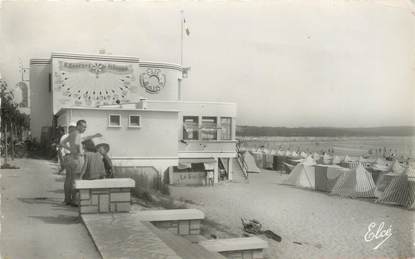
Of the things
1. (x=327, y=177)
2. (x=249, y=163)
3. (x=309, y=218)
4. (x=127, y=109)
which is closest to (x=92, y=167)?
(x=127, y=109)

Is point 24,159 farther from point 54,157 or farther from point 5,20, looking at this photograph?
point 5,20

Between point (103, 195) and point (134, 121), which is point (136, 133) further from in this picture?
point (103, 195)

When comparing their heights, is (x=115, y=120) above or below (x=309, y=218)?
above

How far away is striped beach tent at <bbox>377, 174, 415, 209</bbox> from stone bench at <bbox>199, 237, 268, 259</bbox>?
857cm

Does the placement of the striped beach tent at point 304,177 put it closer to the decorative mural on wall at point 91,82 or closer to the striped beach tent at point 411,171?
the striped beach tent at point 411,171

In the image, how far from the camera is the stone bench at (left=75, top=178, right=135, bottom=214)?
520cm

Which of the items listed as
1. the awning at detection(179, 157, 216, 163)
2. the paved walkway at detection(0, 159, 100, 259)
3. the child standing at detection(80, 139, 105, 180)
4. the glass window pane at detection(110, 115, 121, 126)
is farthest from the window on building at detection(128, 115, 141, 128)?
the child standing at detection(80, 139, 105, 180)

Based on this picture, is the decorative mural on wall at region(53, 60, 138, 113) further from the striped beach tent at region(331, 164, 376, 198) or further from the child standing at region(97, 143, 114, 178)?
the striped beach tent at region(331, 164, 376, 198)

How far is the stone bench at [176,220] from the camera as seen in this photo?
540 centimetres

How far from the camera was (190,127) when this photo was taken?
1408 cm

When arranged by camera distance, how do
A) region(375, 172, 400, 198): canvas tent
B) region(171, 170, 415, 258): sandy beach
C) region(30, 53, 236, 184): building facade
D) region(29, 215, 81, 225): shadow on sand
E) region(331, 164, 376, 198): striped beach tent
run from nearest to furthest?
region(29, 215, 81, 225): shadow on sand
region(30, 53, 236, 184): building facade
region(171, 170, 415, 258): sandy beach
region(375, 172, 400, 198): canvas tent
region(331, 164, 376, 198): striped beach tent

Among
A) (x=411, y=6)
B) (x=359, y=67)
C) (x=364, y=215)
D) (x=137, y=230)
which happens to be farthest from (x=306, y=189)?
(x=137, y=230)

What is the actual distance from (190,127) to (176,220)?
8657 mm

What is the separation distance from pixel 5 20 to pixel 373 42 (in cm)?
605
